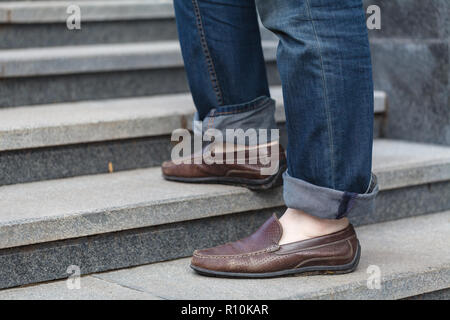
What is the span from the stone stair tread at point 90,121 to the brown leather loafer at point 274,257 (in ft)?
1.75

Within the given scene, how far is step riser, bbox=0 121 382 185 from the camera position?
1931 mm

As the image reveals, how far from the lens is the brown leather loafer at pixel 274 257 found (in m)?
1.61

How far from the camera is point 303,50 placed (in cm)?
150

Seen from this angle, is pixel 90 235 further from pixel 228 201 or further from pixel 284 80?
pixel 284 80

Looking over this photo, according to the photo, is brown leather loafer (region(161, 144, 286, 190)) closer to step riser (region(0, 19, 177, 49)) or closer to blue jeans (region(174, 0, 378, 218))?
blue jeans (region(174, 0, 378, 218))

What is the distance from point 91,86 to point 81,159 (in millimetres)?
466

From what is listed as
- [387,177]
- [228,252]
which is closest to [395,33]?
[387,177]

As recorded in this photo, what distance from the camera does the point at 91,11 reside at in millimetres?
2740

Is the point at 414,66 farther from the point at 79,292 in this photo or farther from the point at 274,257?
the point at 79,292

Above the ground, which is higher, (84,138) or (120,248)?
(84,138)

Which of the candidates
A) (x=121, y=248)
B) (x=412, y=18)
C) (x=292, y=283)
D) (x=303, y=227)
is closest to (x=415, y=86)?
(x=412, y=18)

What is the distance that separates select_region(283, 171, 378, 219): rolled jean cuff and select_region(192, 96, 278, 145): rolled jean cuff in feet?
0.87
